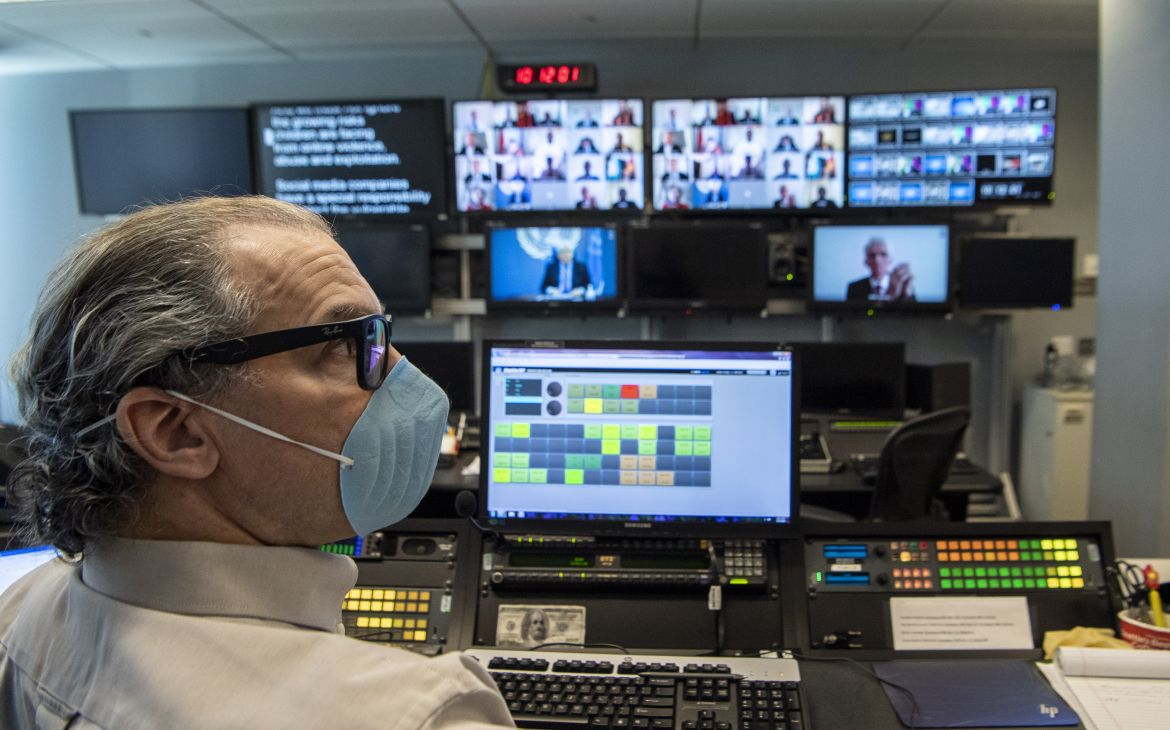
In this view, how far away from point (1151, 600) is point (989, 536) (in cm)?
23

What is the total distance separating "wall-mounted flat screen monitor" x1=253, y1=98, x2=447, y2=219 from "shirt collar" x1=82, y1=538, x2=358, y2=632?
349 centimetres

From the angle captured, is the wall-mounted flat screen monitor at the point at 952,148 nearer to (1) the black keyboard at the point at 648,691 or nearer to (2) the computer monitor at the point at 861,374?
(2) the computer monitor at the point at 861,374

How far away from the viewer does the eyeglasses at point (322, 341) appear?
65 cm

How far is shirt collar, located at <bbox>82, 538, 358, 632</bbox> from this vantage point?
60cm

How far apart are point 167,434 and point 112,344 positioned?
0.08 m

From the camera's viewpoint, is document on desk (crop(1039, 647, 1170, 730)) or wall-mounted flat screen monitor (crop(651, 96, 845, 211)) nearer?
document on desk (crop(1039, 647, 1170, 730))

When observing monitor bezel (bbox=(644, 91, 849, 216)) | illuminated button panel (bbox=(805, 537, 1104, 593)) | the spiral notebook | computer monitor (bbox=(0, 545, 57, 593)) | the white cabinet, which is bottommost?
the white cabinet

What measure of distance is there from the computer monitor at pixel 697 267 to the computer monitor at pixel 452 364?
882 mm

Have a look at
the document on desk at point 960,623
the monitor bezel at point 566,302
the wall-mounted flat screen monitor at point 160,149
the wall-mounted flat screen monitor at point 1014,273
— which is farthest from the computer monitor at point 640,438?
the wall-mounted flat screen monitor at point 160,149

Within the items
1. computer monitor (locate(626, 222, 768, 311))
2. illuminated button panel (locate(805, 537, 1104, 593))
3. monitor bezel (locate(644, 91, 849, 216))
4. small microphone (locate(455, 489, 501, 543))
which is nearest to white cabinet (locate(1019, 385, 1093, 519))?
monitor bezel (locate(644, 91, 849, 216))

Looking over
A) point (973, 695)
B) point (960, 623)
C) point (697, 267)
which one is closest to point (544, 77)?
point (697, 267)

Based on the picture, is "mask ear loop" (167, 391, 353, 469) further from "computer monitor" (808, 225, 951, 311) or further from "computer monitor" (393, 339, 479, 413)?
"computer monitor" (808, 225, 951, 311)

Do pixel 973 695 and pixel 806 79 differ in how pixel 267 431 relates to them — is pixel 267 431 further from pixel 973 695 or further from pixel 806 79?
pixel 806 79

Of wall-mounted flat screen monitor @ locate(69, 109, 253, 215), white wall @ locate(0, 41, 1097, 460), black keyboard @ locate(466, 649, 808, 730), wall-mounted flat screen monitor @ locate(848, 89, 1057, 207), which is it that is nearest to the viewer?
black keyboard @ locate(466, 649, 808, 730)
